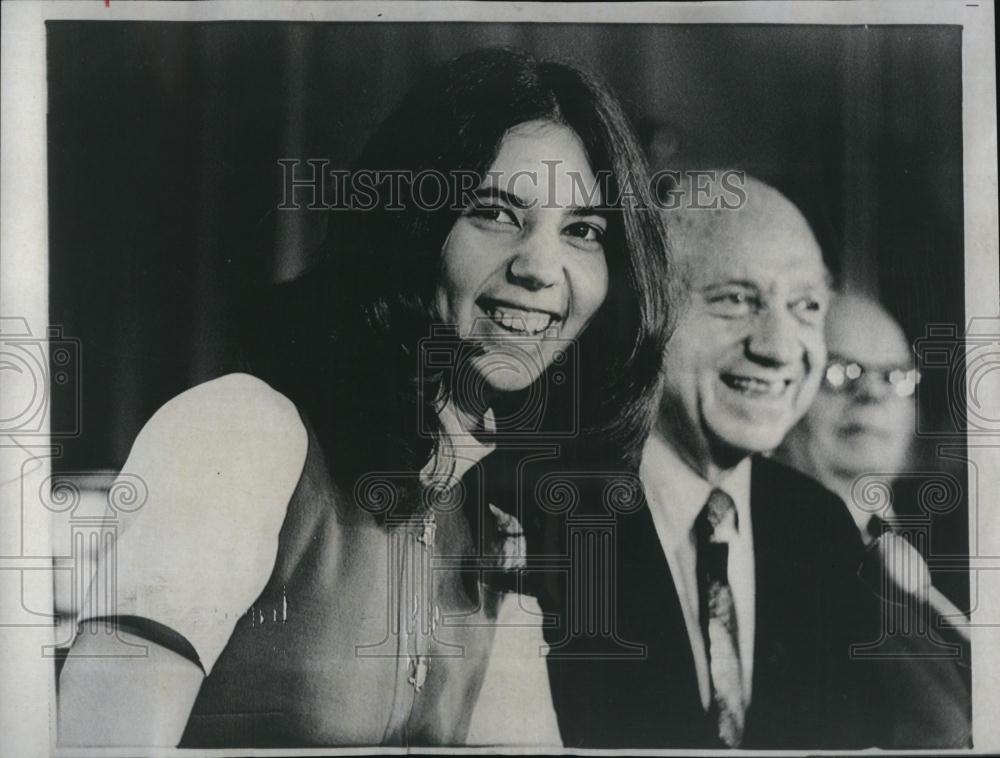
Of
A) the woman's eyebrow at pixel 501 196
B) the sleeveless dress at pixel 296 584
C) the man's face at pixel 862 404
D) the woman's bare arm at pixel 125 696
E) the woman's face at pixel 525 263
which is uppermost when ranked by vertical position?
the woman's eyebrow at pixel 501 196

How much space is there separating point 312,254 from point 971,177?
4.72ft

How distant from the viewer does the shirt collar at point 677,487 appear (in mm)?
Answer: 1628

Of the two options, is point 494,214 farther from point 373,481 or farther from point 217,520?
point 217,520

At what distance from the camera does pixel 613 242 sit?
5.33ft

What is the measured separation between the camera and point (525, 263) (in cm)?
A: 161

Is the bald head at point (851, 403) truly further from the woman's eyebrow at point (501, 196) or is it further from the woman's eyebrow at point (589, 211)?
the woman's eyebrow at point (501, 196)

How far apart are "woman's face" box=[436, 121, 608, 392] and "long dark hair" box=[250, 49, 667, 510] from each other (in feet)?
0.10

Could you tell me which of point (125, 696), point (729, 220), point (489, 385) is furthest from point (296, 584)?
point (729, 220)

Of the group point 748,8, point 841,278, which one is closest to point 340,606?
point 841,278

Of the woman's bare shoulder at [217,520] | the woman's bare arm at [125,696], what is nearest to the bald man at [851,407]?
the woman's bare shoulder at [217,520]

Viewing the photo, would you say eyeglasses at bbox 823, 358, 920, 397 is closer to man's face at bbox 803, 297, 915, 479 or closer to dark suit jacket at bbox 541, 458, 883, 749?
man's face at bbox 803, 297, 915, 479

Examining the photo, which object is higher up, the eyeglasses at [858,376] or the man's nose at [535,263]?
the man's nose at [535,263]

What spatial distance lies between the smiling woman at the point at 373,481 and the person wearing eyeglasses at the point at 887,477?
385 millimetres

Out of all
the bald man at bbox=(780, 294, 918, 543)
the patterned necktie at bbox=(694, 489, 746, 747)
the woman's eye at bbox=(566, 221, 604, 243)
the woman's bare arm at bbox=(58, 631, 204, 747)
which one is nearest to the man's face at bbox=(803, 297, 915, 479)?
the bald man at bbox=(780, 294, 918, 543)
